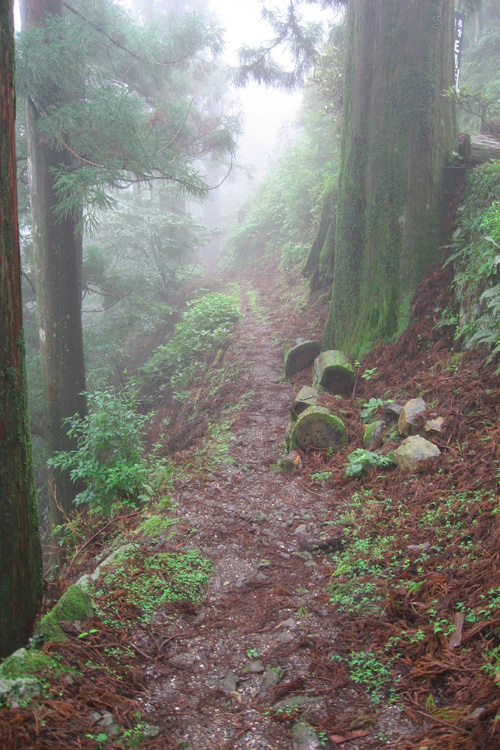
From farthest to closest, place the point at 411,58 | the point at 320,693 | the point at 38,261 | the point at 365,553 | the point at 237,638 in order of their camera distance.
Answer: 1. the point at 38,261
2. the point at 411,58
3. the point at 365,553
4. the point at 237,638
5. the point at 320,693

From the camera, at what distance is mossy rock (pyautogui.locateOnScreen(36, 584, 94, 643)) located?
8.25 feet

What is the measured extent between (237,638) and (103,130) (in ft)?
22.9

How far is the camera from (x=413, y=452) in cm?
427

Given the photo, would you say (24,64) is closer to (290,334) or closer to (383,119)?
(383,119)

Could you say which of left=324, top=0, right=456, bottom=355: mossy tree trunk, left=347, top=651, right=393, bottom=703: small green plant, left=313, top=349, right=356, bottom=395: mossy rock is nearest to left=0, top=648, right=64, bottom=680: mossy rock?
left=347, top=651, right=393, bottom=703: small green plant

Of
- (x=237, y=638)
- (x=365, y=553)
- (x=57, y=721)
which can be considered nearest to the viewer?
(x=57, y=721)

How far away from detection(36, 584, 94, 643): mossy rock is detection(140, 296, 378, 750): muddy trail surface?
512 millimetres

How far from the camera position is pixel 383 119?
669cm

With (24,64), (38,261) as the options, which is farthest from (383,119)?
(38,261)

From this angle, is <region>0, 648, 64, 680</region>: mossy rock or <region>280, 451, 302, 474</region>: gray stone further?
<region>280, 451, 302, 474</region>: gray stone

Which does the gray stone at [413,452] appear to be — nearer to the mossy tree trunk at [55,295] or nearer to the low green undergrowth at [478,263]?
the low green undergrowth at [478,263]

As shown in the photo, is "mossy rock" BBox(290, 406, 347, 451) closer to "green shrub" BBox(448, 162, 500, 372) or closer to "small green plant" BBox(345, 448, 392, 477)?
"small green plant" BBox(345, 448, 392, 477)

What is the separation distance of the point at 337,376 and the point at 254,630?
393cm

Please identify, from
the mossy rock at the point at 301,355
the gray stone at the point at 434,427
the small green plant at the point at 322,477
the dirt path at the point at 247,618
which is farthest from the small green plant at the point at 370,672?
the mossy rock at the point at 301,355
